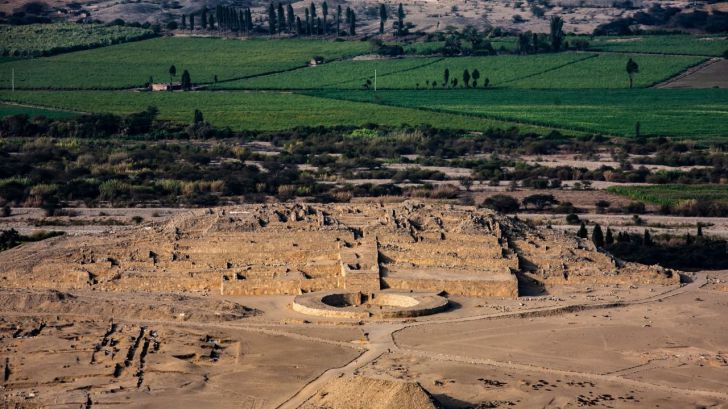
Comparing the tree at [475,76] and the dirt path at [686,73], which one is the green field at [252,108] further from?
the dirt path at [686,73]

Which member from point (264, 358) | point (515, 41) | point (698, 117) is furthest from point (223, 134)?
point (264, 358)

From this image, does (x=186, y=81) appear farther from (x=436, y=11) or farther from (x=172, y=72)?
(x=436, y=11)

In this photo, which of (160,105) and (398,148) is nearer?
(398,148)

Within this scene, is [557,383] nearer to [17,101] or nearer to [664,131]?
[664,131]

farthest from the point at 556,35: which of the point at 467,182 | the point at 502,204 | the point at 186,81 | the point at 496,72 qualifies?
the point at 502,204

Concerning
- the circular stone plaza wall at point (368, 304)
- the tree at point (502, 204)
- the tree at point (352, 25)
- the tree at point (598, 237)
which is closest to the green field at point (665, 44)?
the tree at point (352, 25)

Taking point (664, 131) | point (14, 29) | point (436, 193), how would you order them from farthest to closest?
1. point (14, 29)
2. point (664, 131)
3. point (436, 193)
